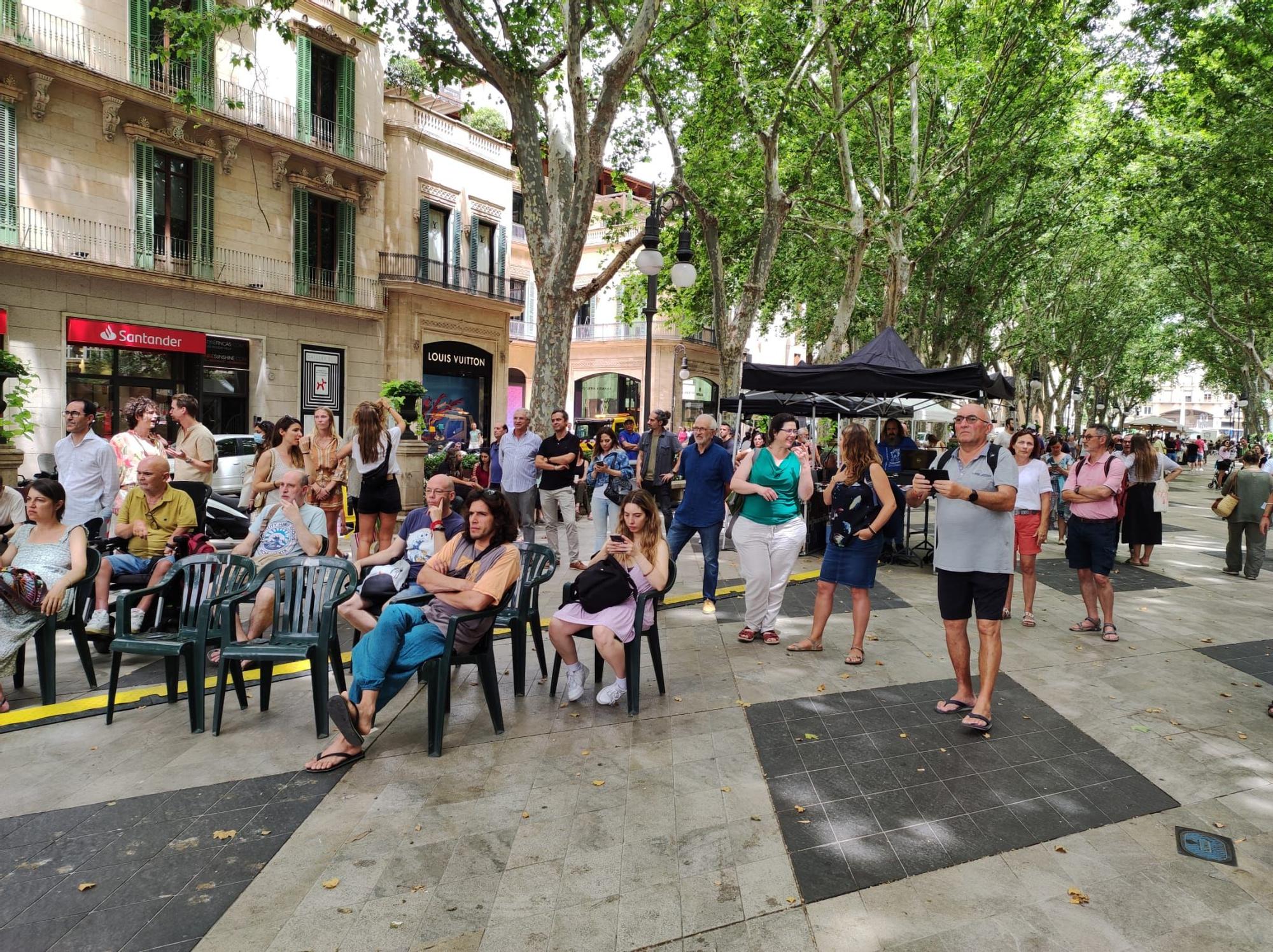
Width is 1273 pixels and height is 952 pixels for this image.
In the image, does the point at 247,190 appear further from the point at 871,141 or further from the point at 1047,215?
the point at 1047,215

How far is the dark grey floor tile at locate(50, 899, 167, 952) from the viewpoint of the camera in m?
Answer: 2.68

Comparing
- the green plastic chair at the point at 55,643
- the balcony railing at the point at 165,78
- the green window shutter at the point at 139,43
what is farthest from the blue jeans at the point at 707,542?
the green window shutter at the point at 139,43

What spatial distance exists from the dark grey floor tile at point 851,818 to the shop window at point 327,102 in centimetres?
2017

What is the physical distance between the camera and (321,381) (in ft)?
65.6

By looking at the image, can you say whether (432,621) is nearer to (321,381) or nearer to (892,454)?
(892,454)

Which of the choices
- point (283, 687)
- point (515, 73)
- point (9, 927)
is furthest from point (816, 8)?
point (9, 927)

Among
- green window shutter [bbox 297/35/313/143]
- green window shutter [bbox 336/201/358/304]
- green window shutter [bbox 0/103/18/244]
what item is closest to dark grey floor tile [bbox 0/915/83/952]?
green window shutter [bbox 0/103/18/244]

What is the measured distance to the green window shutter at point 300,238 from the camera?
19109 mm

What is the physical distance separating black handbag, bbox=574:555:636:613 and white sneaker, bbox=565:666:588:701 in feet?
1.42

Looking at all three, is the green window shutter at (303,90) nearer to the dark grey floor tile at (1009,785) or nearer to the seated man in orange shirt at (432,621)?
the seated man in orange shirt at (432,621)

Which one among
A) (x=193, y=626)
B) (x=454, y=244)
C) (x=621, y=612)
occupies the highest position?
(x=454, y=244)

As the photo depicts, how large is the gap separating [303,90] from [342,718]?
19.4m

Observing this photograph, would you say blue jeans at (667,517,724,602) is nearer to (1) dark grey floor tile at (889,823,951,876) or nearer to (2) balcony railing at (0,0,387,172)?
(1) dark grey floor tile at (889,823,951,876)

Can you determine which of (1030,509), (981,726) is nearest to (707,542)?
(1030,509)
